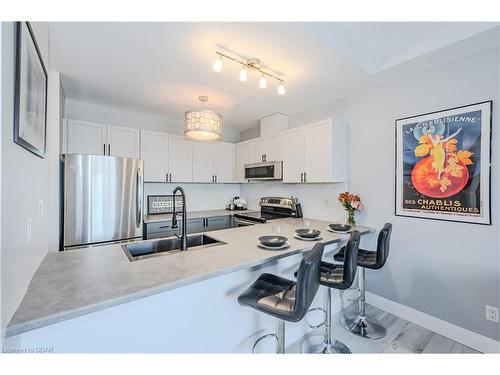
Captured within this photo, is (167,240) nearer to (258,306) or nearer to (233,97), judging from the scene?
(258,306)

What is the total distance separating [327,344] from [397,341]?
29.1 inches

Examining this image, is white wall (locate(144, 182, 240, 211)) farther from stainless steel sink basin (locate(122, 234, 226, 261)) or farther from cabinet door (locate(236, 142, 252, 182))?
stainless steel sink basin (locate(122, 234, 226, 261))

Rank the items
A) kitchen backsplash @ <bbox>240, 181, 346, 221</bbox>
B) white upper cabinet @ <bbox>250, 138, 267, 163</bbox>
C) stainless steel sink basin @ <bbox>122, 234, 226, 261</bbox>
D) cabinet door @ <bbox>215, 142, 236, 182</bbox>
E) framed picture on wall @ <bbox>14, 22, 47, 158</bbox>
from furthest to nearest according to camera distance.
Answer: cabinet door @ <bbox>215, 142, 236, 182</bbox>, white upper cabinet @ <bbox>250, 138, 267, 163</bbox>, kitchen backsplash @ <bbox>240, 181, 346, 221</bbox>, stainless steel sink basin @ <bbox>122, 234, 226, 261</bbox>, framed picture on wall @ <bbox>14, 22, 47, 158</bbox>

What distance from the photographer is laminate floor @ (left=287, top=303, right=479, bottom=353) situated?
1887 mm

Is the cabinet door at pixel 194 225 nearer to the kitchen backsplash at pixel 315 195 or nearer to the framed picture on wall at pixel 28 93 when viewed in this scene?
the kitchen backsplash at pixel 315 195

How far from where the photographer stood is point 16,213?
865mm

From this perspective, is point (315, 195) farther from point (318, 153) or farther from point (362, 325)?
point (362, 325)

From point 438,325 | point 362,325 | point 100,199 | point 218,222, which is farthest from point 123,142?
point 438,325

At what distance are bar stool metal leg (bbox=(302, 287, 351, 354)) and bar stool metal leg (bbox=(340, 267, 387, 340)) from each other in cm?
31

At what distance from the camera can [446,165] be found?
6.74 ft

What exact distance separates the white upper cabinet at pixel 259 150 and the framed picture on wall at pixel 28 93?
9.21 feet

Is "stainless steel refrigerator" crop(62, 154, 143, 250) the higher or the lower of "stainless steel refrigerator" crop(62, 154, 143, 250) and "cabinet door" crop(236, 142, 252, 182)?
the lower

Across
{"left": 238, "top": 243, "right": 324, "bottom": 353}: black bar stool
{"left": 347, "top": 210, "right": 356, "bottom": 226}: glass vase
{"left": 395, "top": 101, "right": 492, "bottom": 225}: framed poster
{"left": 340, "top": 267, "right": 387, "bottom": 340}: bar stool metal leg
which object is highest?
{"left": 395, "top": 101, "right": 492, "bottom": 225}: framed poster

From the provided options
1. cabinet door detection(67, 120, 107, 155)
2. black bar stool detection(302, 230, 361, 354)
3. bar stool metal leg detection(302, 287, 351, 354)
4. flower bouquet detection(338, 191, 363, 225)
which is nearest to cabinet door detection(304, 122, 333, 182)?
flower bouquet detection(338, 191, 363, 225)
